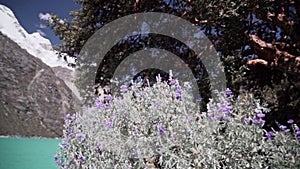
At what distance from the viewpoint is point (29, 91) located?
12231 centimetres

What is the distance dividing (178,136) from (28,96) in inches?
4797

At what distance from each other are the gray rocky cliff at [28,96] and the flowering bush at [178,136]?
100 metres

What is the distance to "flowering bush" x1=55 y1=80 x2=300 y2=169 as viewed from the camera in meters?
3.25

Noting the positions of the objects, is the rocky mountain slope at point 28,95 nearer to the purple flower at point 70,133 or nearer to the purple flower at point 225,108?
the purple flower at point 70,133

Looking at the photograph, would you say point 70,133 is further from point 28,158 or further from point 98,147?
point 28,158

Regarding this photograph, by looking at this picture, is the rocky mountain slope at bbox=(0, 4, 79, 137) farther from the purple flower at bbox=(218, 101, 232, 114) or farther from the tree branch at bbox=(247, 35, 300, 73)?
the purple flower at bbox=(218, 101, 232, 114)

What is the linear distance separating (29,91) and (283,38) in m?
123

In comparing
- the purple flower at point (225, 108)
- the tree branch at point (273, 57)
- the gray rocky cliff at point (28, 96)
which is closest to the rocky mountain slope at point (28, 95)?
the gray rocky cliff at point (28, 96)

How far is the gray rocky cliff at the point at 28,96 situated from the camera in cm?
10556

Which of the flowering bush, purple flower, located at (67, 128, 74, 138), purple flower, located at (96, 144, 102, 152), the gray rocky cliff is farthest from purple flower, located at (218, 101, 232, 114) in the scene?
the gray rocky cliff

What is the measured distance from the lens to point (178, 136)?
11.1 feet

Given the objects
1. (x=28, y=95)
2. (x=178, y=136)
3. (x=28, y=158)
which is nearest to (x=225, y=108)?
(x=178, y=136)

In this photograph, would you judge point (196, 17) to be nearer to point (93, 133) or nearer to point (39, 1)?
point (93, 133)

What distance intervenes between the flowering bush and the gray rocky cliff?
329 feet
